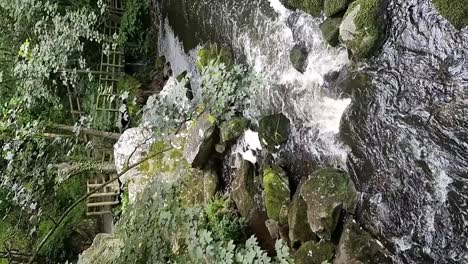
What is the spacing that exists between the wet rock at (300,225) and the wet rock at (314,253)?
0.10m

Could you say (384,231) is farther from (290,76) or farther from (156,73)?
(156,73)

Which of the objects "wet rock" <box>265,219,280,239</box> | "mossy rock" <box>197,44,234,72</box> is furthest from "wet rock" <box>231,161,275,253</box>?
"mossy rock" <box>197,44,234,72</box>

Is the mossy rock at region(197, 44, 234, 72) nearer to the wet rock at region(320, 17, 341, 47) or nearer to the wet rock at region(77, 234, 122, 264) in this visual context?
the wet rock at region(320, 17, 341, 47)

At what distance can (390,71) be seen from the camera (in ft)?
13.3

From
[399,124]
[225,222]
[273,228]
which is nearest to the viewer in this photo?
[399,124]

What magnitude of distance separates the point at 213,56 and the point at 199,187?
5.34 feet

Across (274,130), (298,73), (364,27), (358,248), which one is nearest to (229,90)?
(274,130)

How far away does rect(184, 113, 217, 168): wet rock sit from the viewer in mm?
5746

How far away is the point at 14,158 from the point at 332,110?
4399 mm

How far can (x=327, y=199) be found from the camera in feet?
14.2

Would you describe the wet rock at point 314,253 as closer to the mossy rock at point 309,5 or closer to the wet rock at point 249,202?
the wet rock at point 249,202

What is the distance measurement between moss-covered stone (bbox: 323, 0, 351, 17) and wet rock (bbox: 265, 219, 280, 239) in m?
2.07

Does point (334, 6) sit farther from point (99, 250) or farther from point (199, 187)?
point (99, 250)

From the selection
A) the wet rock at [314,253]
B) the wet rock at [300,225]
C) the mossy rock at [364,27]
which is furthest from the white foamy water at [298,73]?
the wet rock at [314,253]
